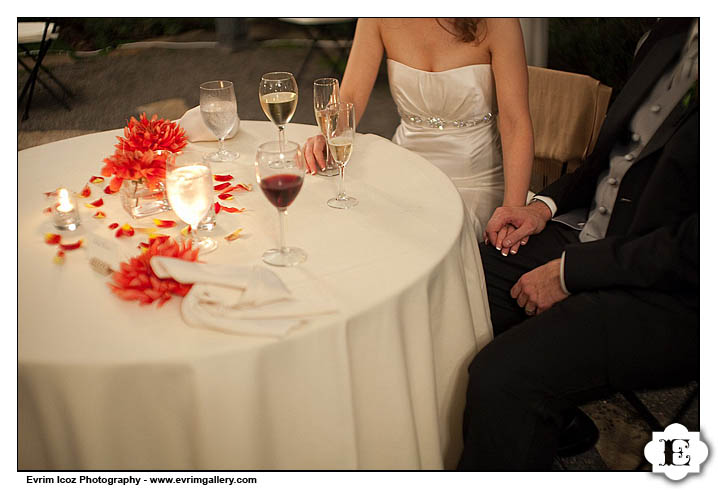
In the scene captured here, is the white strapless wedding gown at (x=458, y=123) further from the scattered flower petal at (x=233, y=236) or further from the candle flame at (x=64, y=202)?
the candle flame at (x=64, y=202)

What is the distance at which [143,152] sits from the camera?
61.2 inches

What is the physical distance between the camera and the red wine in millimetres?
1242

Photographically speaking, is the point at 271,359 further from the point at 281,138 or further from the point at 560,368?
the point at 281,138

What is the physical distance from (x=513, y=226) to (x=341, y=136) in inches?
27.4

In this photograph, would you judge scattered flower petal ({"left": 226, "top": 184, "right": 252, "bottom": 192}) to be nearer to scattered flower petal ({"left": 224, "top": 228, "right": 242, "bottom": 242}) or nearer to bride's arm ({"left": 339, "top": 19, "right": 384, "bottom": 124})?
scattered flower petal ({"left": 224, "top": 228, "right": 242, "bottom": 242})

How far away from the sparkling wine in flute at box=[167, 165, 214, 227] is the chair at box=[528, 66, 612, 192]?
1.75 metres

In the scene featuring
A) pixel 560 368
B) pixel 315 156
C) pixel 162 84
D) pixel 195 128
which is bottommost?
pixel 560 368

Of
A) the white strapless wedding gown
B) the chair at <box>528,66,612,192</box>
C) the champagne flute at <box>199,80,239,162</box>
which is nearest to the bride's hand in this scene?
the champagne flute at <box>199,80,239,162</box>

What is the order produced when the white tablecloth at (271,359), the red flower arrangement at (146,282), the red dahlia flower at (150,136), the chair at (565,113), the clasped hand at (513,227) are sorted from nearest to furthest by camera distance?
the white tablecloth at (271,359) → the red flower arrangement at (146,282) → the red dahlia flower at (150,136) → the clasped hand at (513,227) → the chair at (565,113)

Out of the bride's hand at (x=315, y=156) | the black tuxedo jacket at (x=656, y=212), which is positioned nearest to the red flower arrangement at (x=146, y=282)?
the bride's hand at (x=315, y=156)

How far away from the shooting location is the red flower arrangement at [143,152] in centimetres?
149

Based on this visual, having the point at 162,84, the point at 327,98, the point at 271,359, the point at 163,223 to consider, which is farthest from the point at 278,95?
the point at 162,84

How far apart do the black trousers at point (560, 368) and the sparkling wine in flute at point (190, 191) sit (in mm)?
693

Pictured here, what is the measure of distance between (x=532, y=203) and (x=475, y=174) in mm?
432
